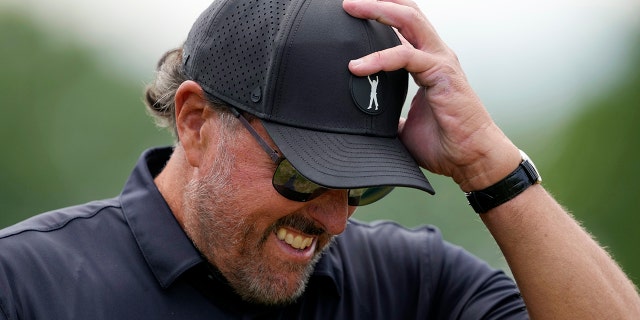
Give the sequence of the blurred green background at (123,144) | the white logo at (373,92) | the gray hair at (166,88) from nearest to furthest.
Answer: the white logo at (373,92)
the gray hair at (166,88)
the blurred green background at (123,144)

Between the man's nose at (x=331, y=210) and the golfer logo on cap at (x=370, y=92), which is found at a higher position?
the golfer logo on cap at (x=370, y=92)

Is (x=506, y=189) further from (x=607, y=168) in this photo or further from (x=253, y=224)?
(x=607, y=168)

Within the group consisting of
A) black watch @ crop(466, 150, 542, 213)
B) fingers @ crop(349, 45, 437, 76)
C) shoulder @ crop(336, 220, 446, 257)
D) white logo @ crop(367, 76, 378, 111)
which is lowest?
shoulder @ crop(336, 220, 446, 257)

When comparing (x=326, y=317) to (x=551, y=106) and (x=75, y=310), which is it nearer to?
(x=75, y=310)

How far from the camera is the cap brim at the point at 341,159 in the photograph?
266cm

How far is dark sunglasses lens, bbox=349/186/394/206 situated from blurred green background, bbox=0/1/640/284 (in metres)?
4.10

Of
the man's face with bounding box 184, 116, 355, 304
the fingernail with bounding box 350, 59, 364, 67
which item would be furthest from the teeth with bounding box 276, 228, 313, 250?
the fingernail with bounding box 350, 59, 364, 67

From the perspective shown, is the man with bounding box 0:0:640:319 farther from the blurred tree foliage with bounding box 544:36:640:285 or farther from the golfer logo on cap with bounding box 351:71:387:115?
the blurred tree foliage with bounding box 544:36:640:285

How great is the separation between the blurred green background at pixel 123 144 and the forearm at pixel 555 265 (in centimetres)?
422

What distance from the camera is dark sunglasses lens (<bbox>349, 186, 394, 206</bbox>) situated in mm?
3010

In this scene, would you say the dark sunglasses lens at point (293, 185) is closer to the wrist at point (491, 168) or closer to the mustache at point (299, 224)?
the mustache at point (299, 224)

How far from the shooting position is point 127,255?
9.72 ft

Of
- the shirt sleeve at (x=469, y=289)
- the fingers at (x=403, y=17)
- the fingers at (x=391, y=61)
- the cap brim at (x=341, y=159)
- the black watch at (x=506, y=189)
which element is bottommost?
the shirt sleeve at (x=469, y=289)

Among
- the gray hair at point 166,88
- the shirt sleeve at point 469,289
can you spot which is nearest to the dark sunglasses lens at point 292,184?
the gray hair at point 166,88
